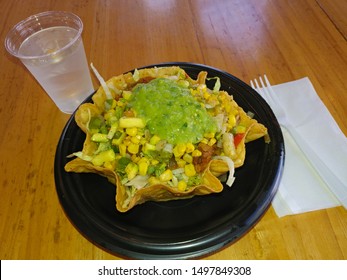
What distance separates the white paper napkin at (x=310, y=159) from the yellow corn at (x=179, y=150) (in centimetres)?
47

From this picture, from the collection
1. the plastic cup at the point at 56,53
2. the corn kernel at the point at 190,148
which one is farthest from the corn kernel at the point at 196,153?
the plastic cup at the point at 56,53

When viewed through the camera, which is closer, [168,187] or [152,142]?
[168,187]

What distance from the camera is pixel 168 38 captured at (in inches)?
87.5

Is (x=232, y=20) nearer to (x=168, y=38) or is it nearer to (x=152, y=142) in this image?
(x=168, y=38)

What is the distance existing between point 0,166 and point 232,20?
1.85 metres

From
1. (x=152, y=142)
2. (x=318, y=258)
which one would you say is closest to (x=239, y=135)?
(x=152, y=142)

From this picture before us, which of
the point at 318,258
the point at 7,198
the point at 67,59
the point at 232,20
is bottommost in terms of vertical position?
the point at 318,258

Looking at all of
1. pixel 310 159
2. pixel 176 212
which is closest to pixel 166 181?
pixel 176 212

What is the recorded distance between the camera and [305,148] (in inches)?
59.4

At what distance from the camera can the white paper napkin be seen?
1345 mm

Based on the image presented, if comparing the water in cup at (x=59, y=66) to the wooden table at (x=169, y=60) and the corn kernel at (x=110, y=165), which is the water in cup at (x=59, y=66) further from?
the corn kernel at (x=110, y=165)

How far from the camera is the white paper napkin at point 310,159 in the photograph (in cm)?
134

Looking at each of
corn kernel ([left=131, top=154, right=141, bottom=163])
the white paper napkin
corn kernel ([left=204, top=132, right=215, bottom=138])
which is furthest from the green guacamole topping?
the white paper napkin

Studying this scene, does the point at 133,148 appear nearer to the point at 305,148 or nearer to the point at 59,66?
the point at 59,66
